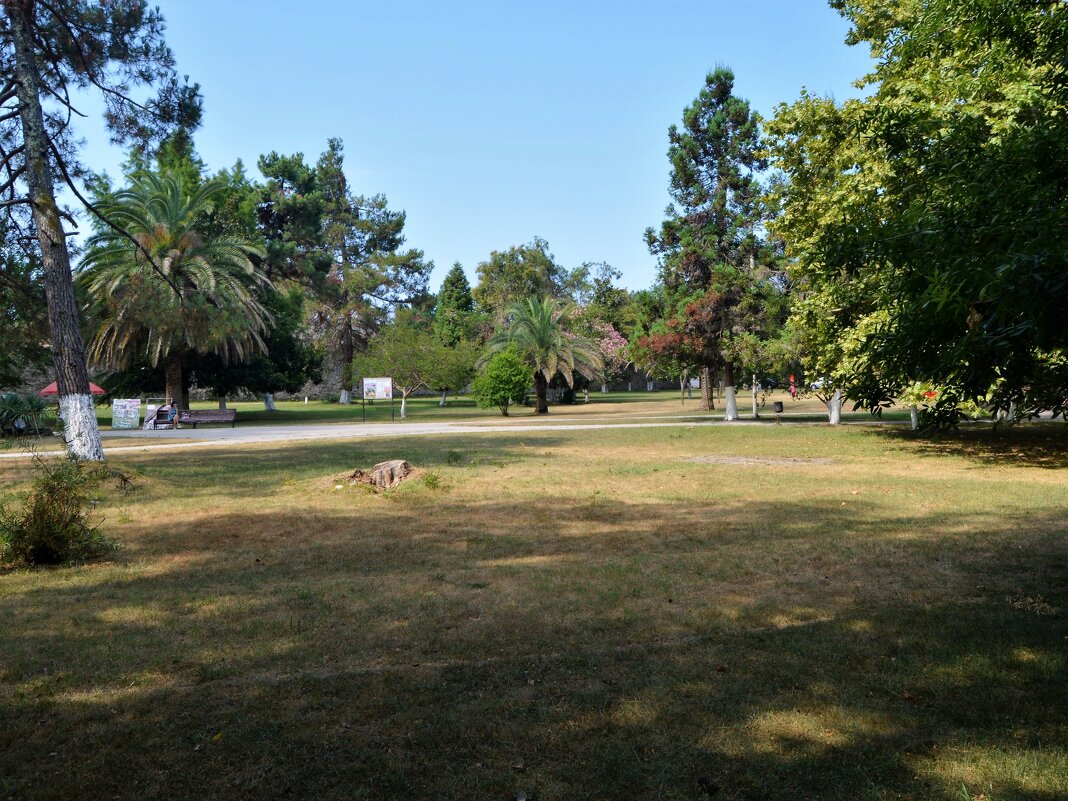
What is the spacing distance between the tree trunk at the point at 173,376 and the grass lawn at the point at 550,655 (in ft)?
89.7

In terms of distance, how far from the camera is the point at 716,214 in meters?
30.4

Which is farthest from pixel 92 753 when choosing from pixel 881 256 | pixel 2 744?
pixel 881 256

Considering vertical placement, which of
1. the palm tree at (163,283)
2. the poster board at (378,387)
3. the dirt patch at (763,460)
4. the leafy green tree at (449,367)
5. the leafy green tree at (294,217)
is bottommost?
the dirt patch at (763,460)

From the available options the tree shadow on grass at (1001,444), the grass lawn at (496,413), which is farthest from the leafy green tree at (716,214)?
the tree shadow on grass at (1001,444)

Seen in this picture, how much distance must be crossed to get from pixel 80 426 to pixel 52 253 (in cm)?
296

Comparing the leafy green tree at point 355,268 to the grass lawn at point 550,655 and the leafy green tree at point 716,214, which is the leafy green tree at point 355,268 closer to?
the leafy green tree at point 716,214

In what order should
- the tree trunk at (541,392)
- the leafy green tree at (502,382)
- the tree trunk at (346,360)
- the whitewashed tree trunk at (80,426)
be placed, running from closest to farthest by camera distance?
the whitewashed tree trunk at (80,426), the leafy green tree at (502,382), the tree trunk at (541,392), the tree trunk at (346,360)

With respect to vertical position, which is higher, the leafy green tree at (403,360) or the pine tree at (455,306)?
the pine tree at (455,306)

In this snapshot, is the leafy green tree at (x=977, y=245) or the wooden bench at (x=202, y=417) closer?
the leafy green tree at (x=977, y=245)

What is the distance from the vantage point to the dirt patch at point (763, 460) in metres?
15.1

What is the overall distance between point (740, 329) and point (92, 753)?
2770 centimetres

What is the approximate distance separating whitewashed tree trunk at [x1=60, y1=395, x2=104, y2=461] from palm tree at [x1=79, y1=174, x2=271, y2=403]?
16223 mm

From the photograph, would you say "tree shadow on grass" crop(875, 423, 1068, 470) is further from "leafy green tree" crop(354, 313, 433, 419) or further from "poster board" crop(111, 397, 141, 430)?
"poster board" crop(111, 397, 141, 430)

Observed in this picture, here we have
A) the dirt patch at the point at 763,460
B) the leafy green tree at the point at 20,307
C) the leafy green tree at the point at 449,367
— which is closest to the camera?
the dirt patch at the point at 763,460
